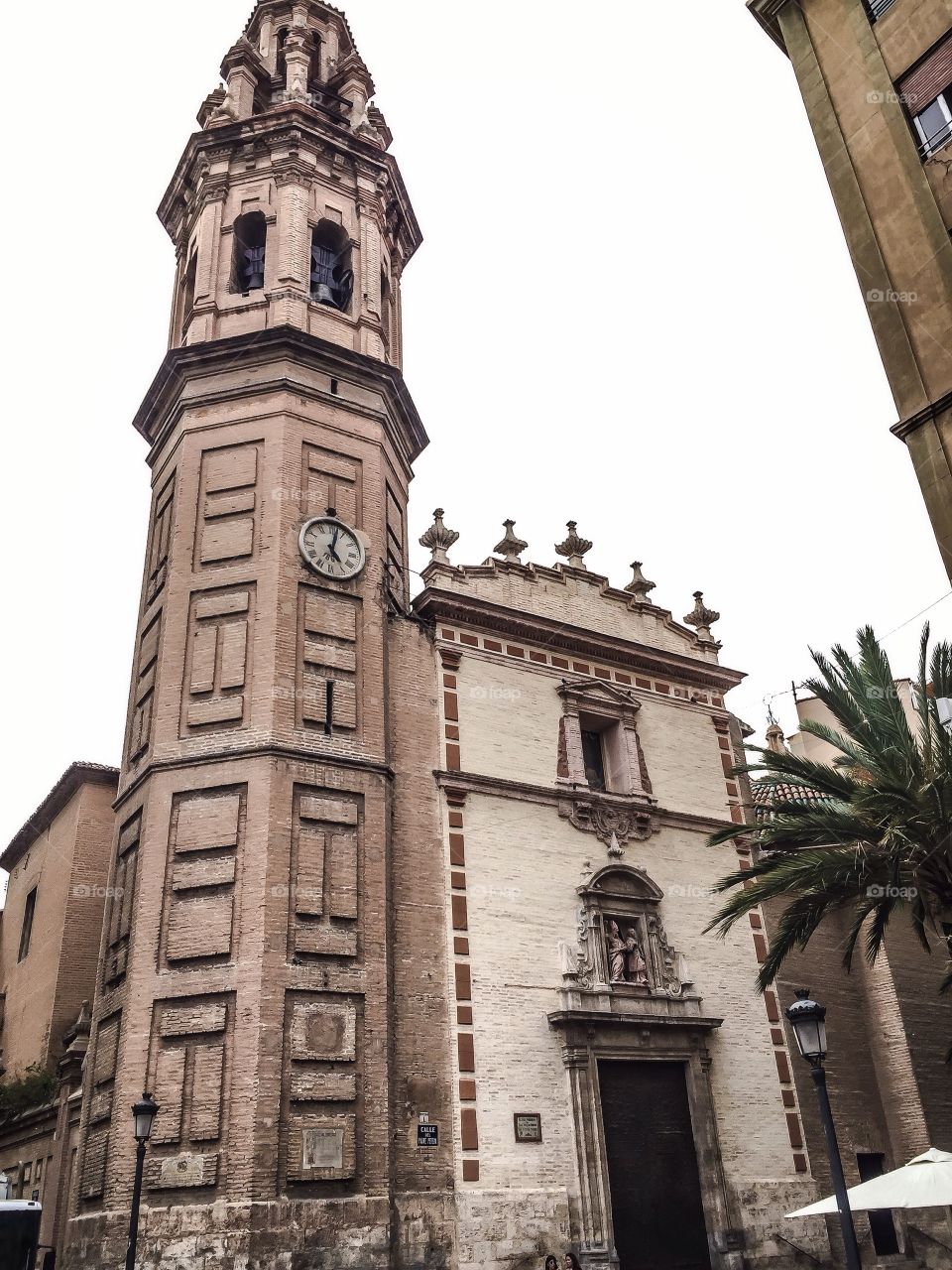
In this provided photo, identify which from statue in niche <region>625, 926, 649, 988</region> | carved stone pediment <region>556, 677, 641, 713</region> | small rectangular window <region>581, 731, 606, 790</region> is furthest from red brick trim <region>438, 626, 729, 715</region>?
statue in niche <region>625, 926, 649, 988</region>

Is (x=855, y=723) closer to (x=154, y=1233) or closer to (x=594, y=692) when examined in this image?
(x=594, y=692)

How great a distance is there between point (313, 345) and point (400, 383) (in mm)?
2138

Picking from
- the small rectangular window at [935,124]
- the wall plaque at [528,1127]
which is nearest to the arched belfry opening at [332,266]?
the small rectangular window at [935,124]

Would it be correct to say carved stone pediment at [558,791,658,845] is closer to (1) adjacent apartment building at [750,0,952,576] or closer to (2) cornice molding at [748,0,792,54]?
(1) adjacent apartment building at [750,0,952,576]

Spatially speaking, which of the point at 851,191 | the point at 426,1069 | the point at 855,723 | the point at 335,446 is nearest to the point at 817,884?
the point at 855,723

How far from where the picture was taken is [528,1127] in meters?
17.7

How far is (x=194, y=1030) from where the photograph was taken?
1599 cm

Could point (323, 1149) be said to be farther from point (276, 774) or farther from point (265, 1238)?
point (276, 774)

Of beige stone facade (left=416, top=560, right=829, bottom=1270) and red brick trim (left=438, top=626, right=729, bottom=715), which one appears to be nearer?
beige stone facade (left=416, top=560, right=829, bottom=1270)

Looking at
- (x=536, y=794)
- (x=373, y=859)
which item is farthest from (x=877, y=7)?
(x=373, y=859)

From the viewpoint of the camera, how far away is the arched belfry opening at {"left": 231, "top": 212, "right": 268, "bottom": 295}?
2367 cm

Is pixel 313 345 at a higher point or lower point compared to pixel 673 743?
higher

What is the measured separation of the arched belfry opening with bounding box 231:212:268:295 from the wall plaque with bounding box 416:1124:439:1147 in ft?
52.8

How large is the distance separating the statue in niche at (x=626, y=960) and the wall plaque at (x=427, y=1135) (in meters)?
4.35
